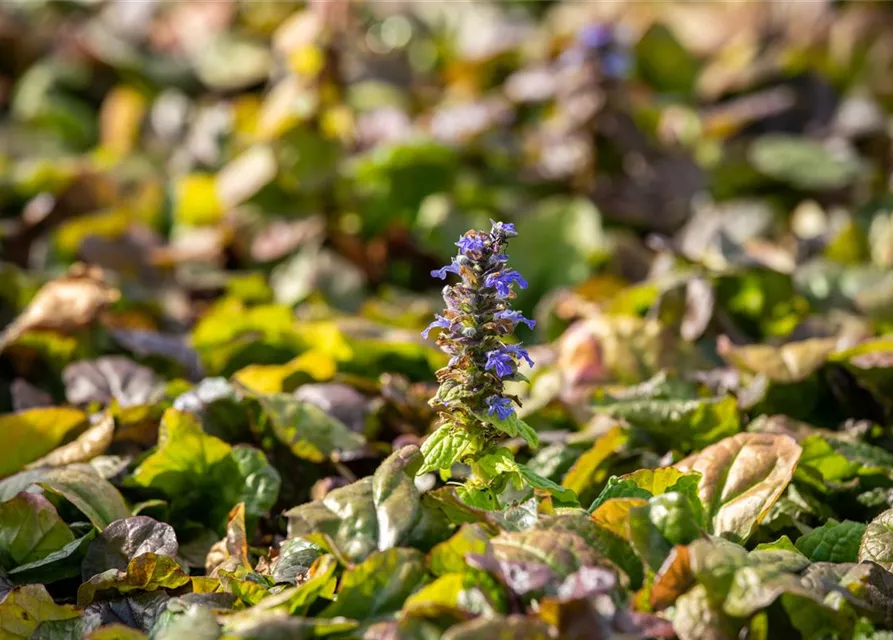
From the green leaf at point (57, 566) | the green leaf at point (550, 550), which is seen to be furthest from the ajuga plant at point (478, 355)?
the green leaf at point (57, 566)

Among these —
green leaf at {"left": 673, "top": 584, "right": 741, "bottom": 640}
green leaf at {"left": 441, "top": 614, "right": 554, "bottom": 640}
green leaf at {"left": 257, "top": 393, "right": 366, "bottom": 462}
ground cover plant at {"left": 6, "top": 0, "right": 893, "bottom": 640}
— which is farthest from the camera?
green leaf at {"left": 257, "top": 393, "right": 366, "bottom": 462}

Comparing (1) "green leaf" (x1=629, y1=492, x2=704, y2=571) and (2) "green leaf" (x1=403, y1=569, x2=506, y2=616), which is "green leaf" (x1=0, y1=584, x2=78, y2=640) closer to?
(2) "green leaf" (x1=403, y1=569, x2=506, y2=616)

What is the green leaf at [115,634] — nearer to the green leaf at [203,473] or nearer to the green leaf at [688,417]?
the green leaf at [203,473]

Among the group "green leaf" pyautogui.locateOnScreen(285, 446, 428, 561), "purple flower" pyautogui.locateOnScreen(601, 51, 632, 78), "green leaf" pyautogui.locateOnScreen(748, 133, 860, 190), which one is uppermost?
"purple flower" pyautogui.locateOnScreen(601, 51, 632, 78)

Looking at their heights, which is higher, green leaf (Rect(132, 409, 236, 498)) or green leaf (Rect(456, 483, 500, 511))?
green leaf (Rect(132, 409, 236, 498))

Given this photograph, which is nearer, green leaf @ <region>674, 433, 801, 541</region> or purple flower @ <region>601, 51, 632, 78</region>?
green leaf @ <region>674, 433, 801, 541</region>

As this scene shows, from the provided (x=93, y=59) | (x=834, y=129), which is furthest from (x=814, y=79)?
(x=93, y=59)

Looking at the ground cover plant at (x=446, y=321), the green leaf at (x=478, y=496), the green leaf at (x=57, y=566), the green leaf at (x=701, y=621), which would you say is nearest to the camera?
the green leaf at (x=701, y=621)

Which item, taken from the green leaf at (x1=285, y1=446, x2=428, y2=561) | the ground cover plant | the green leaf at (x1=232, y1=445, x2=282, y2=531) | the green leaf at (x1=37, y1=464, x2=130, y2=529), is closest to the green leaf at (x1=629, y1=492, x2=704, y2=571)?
Result: the ground cover plant
